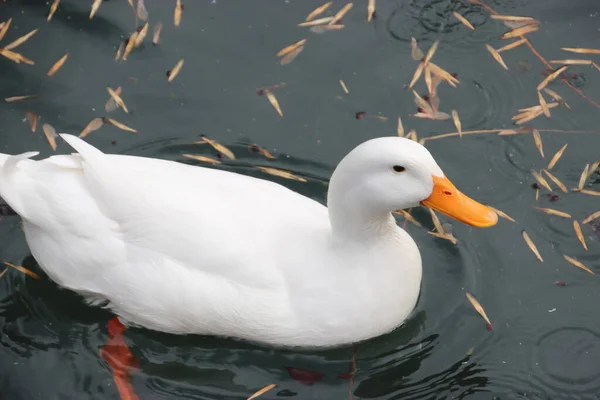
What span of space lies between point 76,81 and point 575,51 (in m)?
3.28

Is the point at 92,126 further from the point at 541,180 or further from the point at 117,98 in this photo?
the point at 541,180

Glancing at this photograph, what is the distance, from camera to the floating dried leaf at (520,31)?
6145mm

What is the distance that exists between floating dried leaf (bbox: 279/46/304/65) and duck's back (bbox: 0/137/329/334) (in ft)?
4.95

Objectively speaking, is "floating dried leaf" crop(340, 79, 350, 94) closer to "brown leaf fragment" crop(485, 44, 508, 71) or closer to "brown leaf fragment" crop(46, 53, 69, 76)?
"brown leaf fragment" crop(485, 44, 508, 71)

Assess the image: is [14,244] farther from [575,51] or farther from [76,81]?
[575,51]

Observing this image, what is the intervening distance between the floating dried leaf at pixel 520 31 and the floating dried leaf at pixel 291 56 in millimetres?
1353

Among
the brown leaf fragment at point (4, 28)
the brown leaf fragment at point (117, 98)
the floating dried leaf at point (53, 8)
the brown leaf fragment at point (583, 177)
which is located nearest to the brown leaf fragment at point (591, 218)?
the brown leaf fragment at point (583, 177)

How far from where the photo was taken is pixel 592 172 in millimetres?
5555

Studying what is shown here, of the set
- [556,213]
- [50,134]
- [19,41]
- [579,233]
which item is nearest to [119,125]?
[50,134]

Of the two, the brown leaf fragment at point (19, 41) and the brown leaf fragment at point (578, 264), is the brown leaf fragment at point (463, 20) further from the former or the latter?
the brown leaf fragment at point (19, 41)

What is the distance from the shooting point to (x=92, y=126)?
18.9ft

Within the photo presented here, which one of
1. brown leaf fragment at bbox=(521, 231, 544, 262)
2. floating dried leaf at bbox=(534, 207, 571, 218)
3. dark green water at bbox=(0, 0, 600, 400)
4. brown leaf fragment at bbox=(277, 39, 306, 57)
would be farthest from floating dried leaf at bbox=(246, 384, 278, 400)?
brown leaf fragment at bbox=(277, 39, 306, 57)

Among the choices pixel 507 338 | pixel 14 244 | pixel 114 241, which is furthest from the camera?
pixel 14 244

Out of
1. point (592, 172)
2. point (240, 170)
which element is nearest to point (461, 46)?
point (592, 172)
